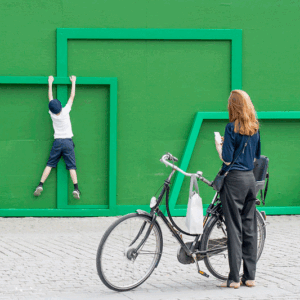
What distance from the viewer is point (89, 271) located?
6156 millimetres

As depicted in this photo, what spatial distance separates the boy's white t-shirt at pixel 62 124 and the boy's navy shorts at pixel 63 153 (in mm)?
90

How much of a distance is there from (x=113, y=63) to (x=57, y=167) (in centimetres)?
209

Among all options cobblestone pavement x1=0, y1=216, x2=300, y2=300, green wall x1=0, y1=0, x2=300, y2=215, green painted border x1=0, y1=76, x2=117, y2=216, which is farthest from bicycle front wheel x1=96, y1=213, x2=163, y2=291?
green wall x1=0, y1=0, x2=300, y2=215

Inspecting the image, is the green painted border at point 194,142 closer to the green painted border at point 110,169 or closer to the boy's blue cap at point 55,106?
the green painted border at point 110,169

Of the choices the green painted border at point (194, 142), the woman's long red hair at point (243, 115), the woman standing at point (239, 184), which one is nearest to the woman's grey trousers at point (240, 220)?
the woman standing at point (239, 184)

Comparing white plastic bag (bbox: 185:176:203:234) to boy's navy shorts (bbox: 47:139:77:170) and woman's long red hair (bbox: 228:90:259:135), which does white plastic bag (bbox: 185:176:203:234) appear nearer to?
woman's long red hair (bbox: 228:90:259:135)

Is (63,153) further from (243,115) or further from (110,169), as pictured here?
(243,115)

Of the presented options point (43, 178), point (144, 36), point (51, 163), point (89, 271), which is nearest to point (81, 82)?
point (144, 36)

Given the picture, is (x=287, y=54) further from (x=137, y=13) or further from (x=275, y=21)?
(x=137, y=13)

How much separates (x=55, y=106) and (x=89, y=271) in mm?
4301

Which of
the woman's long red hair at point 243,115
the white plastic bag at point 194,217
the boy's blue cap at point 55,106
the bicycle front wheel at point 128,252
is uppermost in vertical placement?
the boy's blue cap at point 55,106

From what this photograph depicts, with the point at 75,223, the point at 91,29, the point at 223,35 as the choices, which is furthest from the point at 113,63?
the point at 75,223

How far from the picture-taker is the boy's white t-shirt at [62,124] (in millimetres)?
9977


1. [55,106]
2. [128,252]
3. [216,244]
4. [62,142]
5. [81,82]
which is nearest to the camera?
[128,252]
